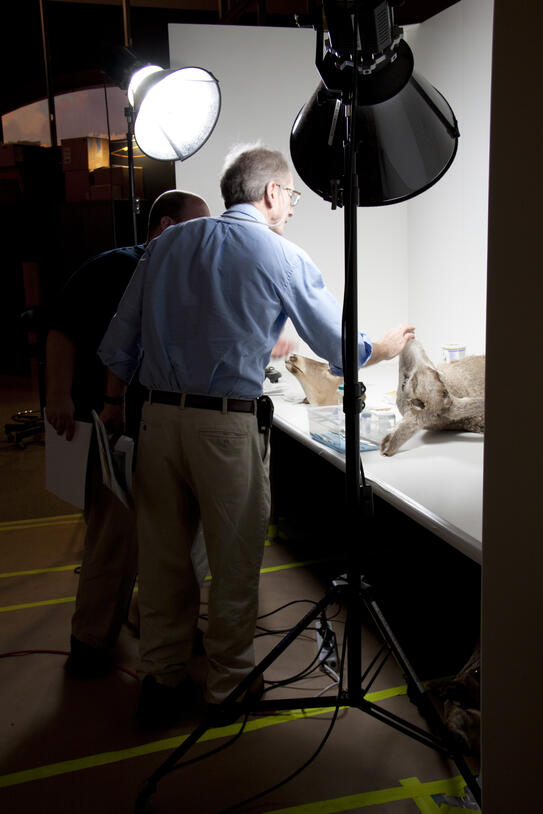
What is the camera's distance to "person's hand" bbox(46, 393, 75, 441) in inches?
88.2

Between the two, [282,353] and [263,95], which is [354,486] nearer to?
[282,353]

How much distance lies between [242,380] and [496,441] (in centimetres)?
87

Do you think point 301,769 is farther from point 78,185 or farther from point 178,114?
point 78,185

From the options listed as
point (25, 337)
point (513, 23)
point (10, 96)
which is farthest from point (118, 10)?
point (513, 23)

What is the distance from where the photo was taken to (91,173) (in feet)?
20.7

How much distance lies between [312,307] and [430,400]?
71 centimetres

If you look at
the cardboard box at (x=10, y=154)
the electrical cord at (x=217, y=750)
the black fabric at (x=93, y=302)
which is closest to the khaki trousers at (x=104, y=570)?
the black fabric at (x=93, y=302)

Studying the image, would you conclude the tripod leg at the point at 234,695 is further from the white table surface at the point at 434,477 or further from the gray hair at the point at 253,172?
the gray hair at the point at 253,172

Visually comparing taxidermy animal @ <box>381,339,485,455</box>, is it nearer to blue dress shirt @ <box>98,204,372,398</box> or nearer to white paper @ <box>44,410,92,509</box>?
blue dress shirt @ <box>98,204,372,398</box>

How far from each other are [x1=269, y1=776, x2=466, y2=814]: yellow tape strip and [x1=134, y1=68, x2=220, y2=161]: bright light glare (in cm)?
240

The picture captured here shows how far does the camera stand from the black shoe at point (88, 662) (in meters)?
2.27

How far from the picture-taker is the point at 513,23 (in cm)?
102

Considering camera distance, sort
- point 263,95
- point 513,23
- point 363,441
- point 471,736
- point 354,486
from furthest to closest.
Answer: point 263,95, point 363,441, point 471,736, point 354,486, point 513,23

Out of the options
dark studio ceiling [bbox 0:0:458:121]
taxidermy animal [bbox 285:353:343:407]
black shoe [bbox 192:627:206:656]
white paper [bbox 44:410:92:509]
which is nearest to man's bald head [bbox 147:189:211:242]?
white paper [bbox 44:410:92:509]
